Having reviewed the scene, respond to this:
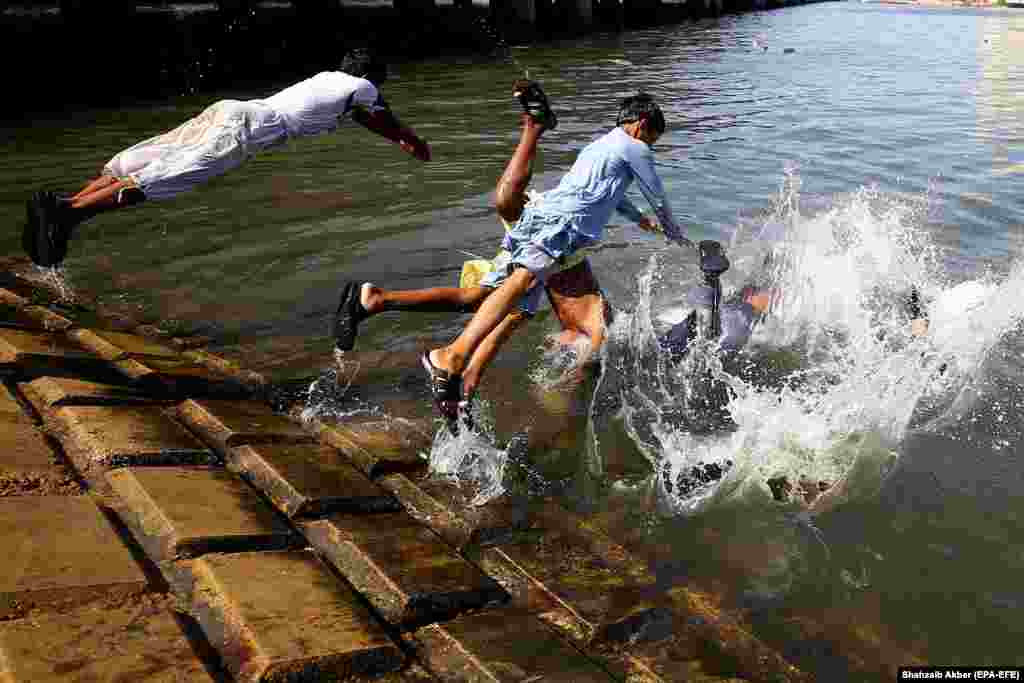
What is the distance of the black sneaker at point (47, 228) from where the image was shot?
18.4ft

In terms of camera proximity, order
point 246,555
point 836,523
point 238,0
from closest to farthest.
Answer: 1. point 246,555
2. point 836,523
3. point 238,0

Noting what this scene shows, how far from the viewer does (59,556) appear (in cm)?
299

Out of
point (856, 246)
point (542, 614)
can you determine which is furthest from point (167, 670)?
point (856, 246)

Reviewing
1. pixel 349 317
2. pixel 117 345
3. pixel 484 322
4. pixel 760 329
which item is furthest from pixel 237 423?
pixel 760 329

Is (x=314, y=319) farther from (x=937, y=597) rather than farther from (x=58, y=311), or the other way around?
(x=937, y=597)

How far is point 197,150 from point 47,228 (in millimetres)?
1075

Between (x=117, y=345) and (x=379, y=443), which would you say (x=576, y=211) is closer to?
(x=379, y=443)

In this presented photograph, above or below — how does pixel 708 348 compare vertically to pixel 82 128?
below

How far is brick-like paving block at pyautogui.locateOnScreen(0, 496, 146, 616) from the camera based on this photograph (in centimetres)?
280

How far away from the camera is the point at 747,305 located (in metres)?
6.49

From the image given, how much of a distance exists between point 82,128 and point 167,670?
1427 cm

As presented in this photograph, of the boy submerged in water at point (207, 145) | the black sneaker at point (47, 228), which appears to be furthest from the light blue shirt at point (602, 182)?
the black sneaker at point (47, 228)

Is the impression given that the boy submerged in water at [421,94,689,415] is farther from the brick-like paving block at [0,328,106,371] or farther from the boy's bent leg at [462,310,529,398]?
the brick-like paving block at [0,328,106,371]

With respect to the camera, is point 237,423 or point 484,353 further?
point 484,353
